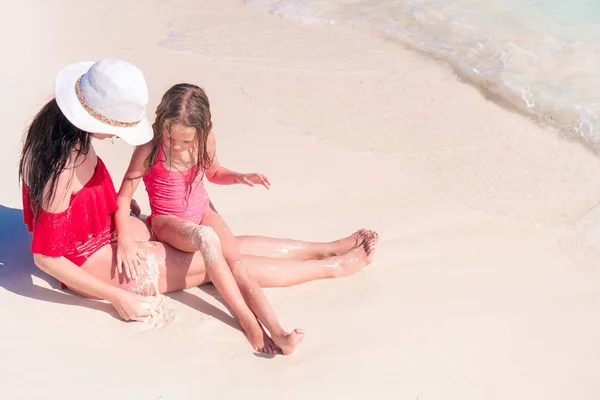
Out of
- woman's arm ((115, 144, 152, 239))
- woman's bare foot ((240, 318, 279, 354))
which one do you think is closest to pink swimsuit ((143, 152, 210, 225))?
woman's arm ((115, 144, 152, 239))

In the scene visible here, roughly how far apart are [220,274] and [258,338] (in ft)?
1.12

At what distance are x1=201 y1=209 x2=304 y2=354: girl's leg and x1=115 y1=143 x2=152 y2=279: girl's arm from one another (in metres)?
0.41

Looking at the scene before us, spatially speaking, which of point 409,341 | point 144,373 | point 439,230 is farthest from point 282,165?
point 144,373

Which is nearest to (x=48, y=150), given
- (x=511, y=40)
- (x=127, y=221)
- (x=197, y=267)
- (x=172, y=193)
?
(x=127, y=221)

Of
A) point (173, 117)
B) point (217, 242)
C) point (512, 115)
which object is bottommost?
point (512, 115)

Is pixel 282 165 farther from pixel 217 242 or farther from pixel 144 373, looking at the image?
pixel 144 373

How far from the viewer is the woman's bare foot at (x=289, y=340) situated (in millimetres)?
3096

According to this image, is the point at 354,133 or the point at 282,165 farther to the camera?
the point at 354,133

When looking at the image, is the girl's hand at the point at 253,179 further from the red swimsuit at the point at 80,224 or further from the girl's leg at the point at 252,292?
the red swimsuit at the point at 80,224

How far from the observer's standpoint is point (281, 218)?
4324 millimetres

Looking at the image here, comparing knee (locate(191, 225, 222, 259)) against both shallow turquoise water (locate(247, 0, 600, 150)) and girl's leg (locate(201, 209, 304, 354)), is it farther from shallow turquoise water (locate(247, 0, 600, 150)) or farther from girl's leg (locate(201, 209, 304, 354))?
shallow turquoise water (locate(247, 0, 600, 150))

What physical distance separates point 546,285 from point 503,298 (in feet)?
1.03

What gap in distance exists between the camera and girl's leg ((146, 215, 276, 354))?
3.24 metres

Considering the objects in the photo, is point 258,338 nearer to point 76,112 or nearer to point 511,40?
point 76,112
